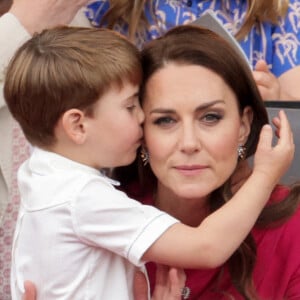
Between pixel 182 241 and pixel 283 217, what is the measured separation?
370mm

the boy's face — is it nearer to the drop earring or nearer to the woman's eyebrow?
the woman's eyebrow

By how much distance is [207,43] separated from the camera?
169cm

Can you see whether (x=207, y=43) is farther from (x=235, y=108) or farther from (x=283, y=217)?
(x=283, y=217)

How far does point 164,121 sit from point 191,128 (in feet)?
0.23

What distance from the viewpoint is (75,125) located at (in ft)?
5.10

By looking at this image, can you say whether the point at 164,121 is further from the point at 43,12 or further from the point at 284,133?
the point at 43,12

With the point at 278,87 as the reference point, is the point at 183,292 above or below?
below

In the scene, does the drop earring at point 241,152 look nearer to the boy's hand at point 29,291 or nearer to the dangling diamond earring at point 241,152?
the dangling diamond earring at point 241,152

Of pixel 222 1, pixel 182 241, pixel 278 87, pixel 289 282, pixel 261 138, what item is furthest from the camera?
pixel 222 1

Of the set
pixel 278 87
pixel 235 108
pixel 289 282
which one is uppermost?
pixel 235 108

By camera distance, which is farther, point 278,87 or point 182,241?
point 278,87

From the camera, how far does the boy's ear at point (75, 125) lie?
1.54m

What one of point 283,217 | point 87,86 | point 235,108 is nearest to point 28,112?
point 87,86

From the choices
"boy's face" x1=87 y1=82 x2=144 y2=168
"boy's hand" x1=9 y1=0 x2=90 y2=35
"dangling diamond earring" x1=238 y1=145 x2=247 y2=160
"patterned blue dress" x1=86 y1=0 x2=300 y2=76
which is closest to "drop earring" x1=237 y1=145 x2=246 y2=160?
"dangling diamond earring" x1=238 y1=145 x2=247 y2=160
